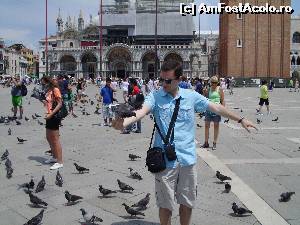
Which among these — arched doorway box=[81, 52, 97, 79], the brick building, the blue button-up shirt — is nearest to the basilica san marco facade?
arched doorway box=[81, 52, 97, 79]

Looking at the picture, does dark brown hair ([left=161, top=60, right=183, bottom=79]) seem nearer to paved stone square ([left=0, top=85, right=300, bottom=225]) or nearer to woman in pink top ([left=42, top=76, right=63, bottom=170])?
paved stone square ([left=0, top=85, right=300, bottom=225])

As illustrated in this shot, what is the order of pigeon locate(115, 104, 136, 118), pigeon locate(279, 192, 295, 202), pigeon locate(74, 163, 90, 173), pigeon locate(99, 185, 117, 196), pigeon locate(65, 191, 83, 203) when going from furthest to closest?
1. pigeon locate(74, 163, 90, 173)
2. pigeon locate(99, 185, 117, 196)
3. pigeon locate(279, 192, 295, 202)
4. pigeon locate(65, 191, 83, 203)
5. pigeon locate(115, 104, 136, 118)

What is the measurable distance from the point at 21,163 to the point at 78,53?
7107cm

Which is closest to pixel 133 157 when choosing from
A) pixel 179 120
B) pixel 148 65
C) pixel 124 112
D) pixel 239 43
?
pixel 179 120

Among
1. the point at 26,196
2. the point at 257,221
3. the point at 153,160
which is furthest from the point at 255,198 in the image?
the point at 26,196

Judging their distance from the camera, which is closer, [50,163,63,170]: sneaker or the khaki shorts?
the khaki shorts

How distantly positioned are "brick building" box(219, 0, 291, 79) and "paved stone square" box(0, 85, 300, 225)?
140ft

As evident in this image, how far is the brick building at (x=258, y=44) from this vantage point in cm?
5297

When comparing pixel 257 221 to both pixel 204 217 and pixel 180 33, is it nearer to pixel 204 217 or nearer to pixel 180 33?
pixel 204 217

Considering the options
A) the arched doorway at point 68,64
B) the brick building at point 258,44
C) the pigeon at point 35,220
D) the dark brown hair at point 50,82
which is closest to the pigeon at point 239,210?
the pigeon at point 35,220

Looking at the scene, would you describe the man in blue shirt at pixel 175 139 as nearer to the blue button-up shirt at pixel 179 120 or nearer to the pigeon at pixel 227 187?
the blue button-up shirt at pixel 179 120

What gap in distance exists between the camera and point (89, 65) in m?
78.6

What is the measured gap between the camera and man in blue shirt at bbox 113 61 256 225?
11.9 feet

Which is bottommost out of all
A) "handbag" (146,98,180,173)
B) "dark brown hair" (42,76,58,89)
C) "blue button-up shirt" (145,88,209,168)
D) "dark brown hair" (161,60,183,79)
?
"handbag" (146,98,180,173)
